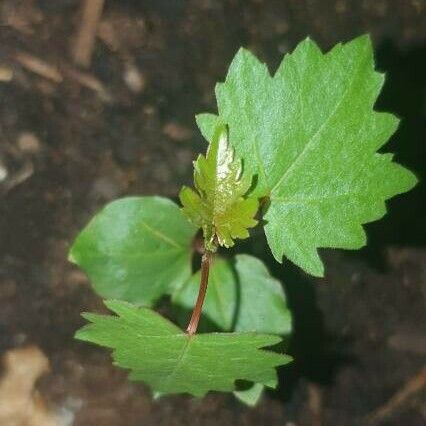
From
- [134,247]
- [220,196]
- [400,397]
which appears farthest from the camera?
[400,397]

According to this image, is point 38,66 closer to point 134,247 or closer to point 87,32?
point 87,32

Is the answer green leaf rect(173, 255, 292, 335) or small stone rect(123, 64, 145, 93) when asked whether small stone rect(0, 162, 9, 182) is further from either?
green leaf rect(173, 255, 292, 335)

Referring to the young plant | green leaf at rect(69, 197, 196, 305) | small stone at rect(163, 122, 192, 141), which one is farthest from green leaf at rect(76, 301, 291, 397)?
small stone at rect(163, 122, 192, 141)

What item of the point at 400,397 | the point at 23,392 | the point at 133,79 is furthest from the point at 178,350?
the point at 400,397

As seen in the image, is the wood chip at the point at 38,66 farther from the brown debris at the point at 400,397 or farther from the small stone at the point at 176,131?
the brown debris at the point at 400,397

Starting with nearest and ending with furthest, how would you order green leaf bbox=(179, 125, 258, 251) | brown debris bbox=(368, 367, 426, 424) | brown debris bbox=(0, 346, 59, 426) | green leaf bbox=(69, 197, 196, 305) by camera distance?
1. green leaf bbox=(179, 125, 258, 251)
2. green leaf bbox=(69, 197, 196, 305)
3. brown debris bbox=(0, 346, 59, 426)
4. brown debris bbox=(368, 367, 426, 424)

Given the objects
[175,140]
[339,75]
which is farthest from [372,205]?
[175,140]
